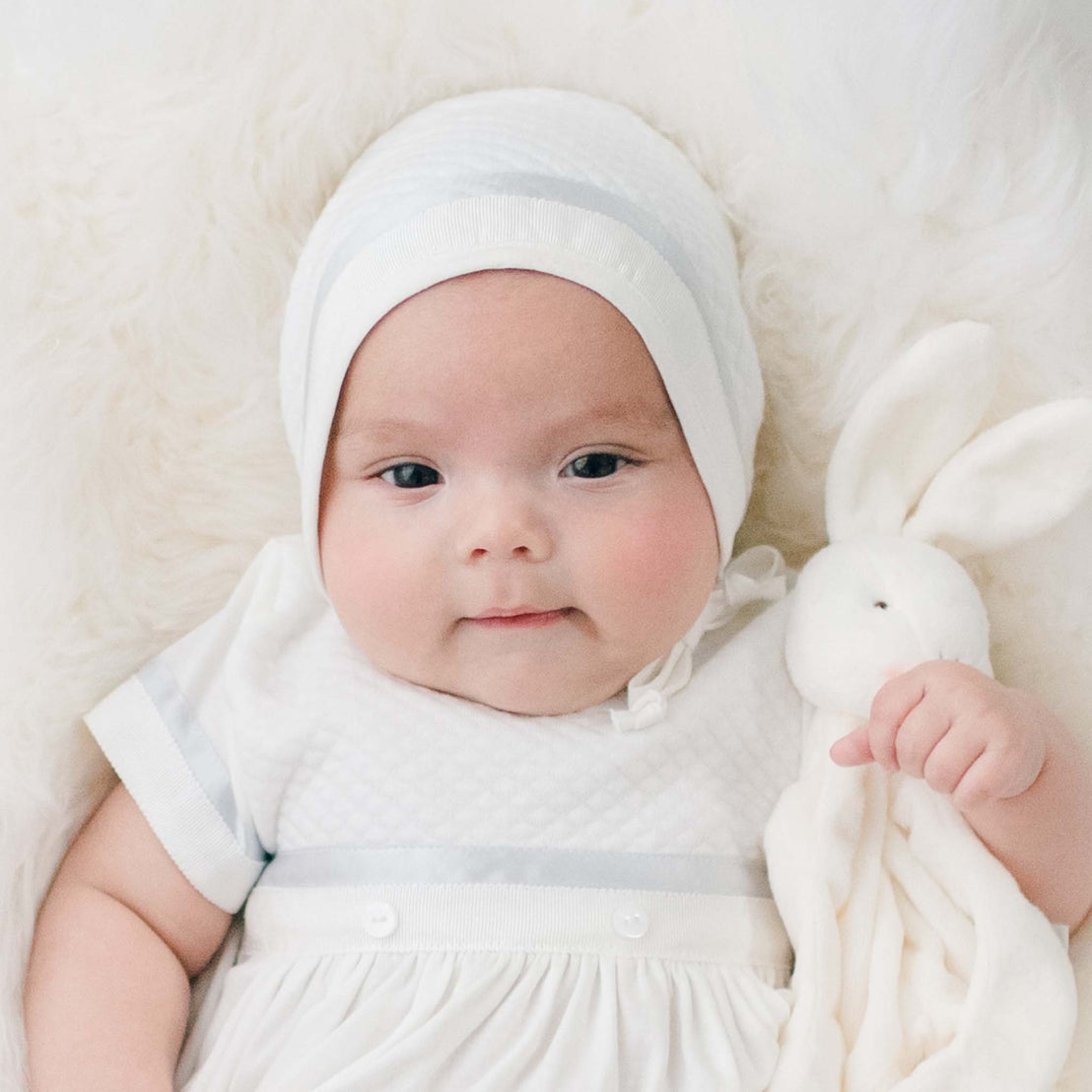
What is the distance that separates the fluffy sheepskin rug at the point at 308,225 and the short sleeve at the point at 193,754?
5 cm

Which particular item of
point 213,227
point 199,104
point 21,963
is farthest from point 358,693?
point 199,104

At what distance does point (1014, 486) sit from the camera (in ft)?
4.51

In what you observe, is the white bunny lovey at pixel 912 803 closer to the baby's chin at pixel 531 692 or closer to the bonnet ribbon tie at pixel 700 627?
the bonnet ribbon tie at pixel 700 627

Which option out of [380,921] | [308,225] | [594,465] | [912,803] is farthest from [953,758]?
[308,225]

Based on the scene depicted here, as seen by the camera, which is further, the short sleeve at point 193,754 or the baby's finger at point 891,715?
the short sleeve at point 193,754

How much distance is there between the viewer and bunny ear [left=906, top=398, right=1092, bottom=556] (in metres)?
1.33

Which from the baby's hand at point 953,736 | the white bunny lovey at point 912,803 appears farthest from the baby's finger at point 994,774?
the white bunny lovey at point 912,803

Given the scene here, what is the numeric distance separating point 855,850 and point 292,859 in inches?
20.3

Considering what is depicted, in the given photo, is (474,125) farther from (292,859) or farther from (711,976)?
(711,976)

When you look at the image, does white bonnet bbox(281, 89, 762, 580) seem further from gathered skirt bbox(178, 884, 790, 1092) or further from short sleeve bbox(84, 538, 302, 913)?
gathered skirt bbox(178, 884, 790, 1092)

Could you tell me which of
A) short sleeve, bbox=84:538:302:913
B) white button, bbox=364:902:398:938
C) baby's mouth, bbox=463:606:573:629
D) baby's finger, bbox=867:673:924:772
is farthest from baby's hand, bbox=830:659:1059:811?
short sleeve, bbox=84:538:302:913

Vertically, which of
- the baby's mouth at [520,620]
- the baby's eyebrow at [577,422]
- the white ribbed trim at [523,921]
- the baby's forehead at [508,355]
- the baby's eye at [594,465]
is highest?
the baby's forehead at [508,355]

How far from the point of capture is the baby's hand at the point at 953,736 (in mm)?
1213

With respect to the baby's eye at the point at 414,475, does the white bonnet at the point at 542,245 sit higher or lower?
higher
